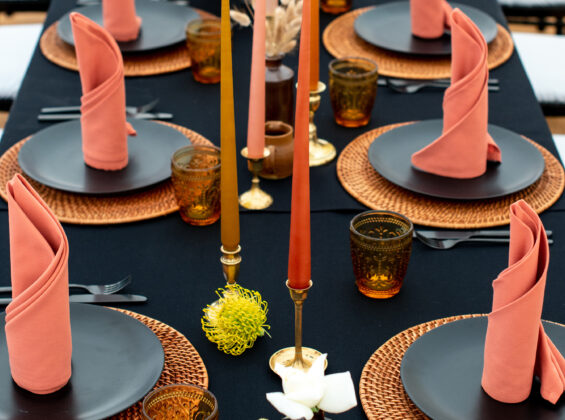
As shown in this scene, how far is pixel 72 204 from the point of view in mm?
1498

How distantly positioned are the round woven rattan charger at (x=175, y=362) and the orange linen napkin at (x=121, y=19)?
1063 millimetres

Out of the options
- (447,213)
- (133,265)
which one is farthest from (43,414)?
(447,213)

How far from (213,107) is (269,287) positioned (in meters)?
0.68

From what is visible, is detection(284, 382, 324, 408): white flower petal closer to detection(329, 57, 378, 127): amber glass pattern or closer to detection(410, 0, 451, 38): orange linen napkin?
detection(329, 57, 378, 127): amber glass pattern

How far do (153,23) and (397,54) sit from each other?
622 millimetres

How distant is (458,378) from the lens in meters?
1.07

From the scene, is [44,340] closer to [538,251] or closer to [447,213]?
[538,251]

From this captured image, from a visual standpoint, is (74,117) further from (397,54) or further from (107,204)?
(397,54)

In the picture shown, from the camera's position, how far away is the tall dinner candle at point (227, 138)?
0.98 meters

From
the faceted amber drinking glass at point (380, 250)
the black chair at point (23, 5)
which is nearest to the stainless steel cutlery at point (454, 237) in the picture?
the faceted amber drinking glass at point (380, 250)

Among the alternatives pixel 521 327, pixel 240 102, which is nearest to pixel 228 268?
pixel 521 327

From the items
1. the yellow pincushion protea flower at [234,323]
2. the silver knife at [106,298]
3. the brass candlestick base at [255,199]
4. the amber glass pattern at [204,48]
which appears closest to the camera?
the yellow pincushion protea flower at [234,323]

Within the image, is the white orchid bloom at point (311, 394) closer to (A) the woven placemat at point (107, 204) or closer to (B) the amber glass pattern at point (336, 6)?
(A) the woven placemat at point (107, 204)

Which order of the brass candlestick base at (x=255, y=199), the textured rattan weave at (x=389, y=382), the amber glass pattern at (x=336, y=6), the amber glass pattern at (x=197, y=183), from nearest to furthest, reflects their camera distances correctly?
the textured rattan weave at (x=389, y=382) < the amber glass pattern at (x=197, y=183) < the brass candlestick base at (x=255, y=199) < the amber glass pattern at (x=336, y=6)
